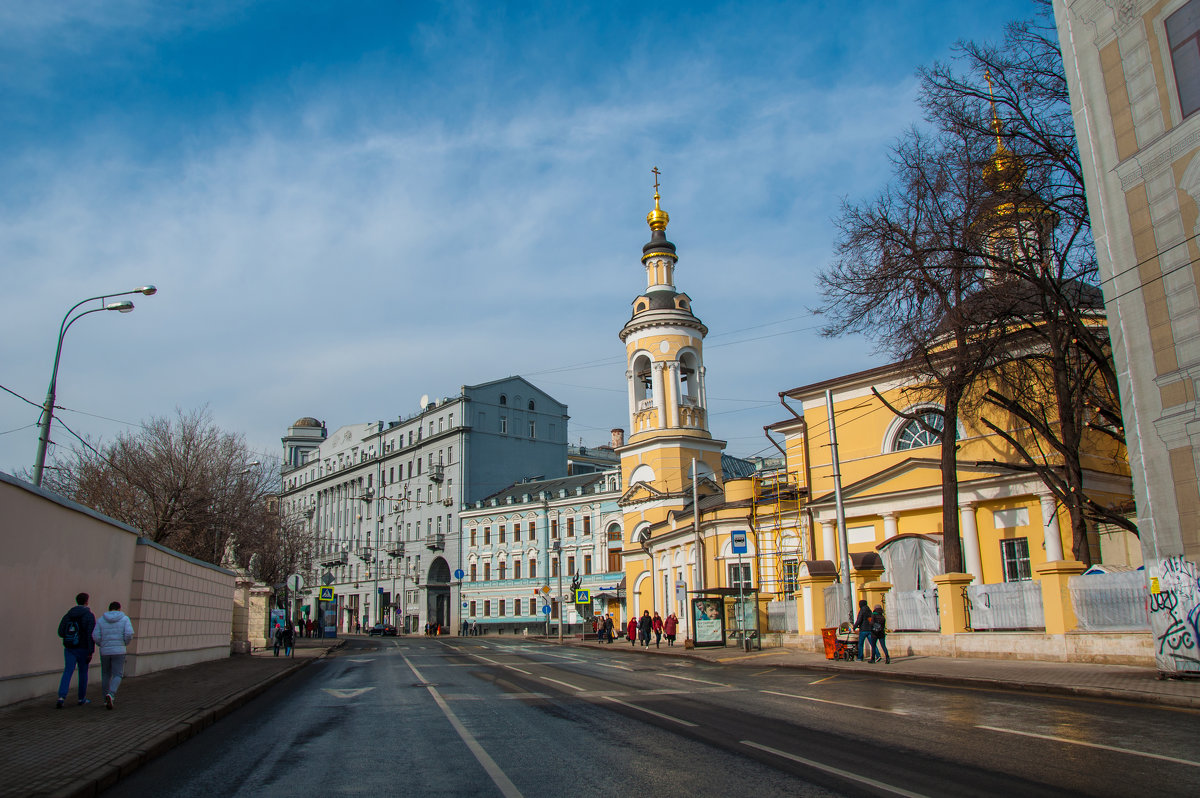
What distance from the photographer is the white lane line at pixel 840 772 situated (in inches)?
250

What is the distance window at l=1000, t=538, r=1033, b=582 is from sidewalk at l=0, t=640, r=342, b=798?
72.6 feet

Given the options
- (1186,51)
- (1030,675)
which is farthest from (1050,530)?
(1186,51)

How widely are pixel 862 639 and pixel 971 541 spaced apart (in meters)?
7.94

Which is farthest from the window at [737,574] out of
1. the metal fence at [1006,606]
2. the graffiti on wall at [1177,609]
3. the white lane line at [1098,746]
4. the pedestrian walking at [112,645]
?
the pedestrian walking at [112,645]

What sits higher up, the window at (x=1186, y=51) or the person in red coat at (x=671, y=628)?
the window at (x=1186, y=51)

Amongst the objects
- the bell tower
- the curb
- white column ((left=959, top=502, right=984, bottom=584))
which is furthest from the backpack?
the bell tower

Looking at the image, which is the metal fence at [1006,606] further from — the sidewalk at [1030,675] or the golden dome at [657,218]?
the golden dome at [657,218]

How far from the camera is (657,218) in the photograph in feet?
167

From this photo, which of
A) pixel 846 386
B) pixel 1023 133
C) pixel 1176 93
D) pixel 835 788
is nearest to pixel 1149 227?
pixel 1176 93

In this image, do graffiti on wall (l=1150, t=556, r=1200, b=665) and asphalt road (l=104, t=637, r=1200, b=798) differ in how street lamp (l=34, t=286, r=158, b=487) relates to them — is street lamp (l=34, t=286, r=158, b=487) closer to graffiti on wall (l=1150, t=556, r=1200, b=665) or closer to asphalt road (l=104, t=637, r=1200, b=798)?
asphalt road (l=104, t=637, r=1200, b=798)

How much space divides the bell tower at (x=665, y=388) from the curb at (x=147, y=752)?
34.1m

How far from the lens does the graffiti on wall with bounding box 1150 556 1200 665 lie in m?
14.4

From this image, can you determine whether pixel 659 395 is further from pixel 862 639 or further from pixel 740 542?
pixel 862 639

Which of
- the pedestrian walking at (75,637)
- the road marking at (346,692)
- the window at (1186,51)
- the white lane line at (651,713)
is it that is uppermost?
the window at (1186,51)
